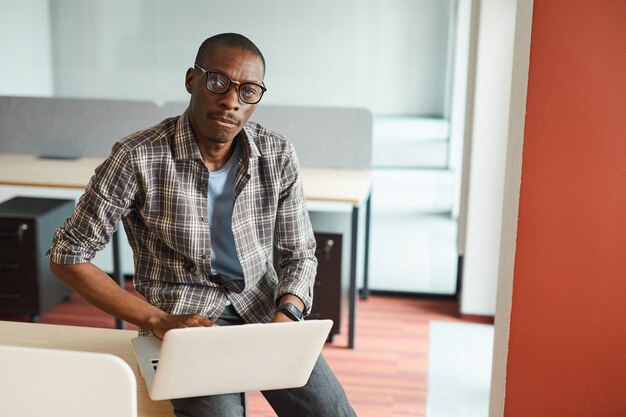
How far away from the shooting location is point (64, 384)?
117 cm

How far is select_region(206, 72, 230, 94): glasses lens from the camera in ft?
5.54

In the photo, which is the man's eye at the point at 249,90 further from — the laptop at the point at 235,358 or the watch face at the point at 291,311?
the laptop at the point at 235,358

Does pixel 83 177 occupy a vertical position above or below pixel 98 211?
below

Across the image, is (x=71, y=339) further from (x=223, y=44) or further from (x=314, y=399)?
(x=223, y=44)

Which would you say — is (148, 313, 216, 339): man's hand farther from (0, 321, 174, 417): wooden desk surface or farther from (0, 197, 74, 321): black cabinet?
(0, 197, 74, 321): black cabinet

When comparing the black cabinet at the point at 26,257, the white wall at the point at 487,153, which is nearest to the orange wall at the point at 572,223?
the white wall at the point at 487,153

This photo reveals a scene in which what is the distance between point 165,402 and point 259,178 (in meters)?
0.56

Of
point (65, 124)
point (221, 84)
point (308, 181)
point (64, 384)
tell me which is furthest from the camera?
point (65, 124)

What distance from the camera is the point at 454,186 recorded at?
3863 mm

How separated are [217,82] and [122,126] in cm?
219

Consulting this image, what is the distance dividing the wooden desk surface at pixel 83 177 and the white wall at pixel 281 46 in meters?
0.36

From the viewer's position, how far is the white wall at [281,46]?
11.9ft

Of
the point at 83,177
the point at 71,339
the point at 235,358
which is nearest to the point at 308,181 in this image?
Result: the point at 83,177

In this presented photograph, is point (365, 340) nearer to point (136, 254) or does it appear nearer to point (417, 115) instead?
point (417, 115)
